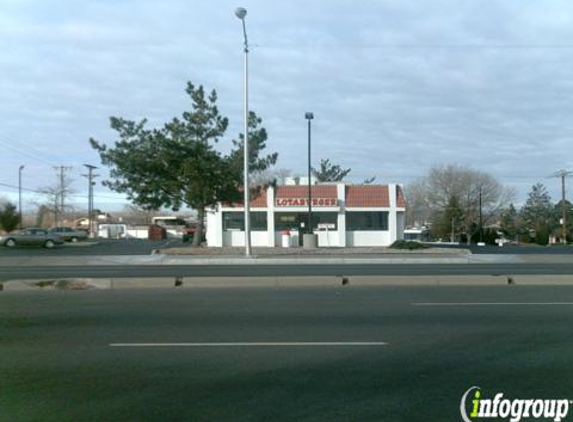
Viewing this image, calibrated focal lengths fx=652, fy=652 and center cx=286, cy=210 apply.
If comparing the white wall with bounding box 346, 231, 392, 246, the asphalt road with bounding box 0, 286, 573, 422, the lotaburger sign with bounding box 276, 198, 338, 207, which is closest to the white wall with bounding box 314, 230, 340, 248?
the white wall with bounding box 346, 231, 392, 246

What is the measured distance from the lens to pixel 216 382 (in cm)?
721

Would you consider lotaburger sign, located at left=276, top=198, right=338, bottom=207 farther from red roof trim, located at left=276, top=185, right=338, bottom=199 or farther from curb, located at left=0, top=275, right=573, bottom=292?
curb, located at left=0, top=275, right=573, bottom=292

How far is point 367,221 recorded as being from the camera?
1896 inches

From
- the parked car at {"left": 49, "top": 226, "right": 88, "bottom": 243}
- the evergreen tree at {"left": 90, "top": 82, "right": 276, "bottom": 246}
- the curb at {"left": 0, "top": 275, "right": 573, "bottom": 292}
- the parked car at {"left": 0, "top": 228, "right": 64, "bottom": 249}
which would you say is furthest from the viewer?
the parked car at {"left": 49, "top": 226, "right": 88, "bottom": 243}

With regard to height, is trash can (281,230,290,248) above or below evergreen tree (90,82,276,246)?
below

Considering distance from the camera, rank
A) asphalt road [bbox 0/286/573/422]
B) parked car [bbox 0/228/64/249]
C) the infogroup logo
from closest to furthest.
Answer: the infogroup logo < asphalt road [bbox 0/286/573/422] < parked car [bbox 0/228/64/249]

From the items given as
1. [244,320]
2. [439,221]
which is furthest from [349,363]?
[439,221]

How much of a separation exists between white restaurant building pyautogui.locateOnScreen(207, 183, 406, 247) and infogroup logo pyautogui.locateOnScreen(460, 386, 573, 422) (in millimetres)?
40810

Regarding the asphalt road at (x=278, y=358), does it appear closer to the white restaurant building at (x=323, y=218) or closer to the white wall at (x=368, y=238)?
the white restaurant building at (x=323, y=218)

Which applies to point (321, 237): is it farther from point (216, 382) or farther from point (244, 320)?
point (216, 382)

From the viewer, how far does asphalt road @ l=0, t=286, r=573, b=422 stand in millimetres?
6340

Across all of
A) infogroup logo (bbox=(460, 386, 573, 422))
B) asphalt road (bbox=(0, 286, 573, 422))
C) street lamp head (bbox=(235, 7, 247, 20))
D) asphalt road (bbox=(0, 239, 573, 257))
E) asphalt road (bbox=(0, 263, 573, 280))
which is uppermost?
street lamp head (bbox=(235, 7, 247, 20))

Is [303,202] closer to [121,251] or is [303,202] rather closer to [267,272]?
[121,251]

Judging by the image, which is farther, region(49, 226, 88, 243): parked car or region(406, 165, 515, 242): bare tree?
region(406, 165, 515, 242): bare tree
